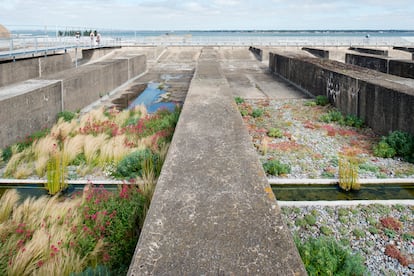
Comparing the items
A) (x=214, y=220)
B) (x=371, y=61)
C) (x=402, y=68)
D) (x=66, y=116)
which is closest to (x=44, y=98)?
(x=66, y=116)

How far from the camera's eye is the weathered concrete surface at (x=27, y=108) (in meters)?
9.34

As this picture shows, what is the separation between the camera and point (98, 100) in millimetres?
17062

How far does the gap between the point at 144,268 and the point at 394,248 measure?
3.57 metres

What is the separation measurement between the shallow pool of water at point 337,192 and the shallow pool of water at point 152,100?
7.98 metres

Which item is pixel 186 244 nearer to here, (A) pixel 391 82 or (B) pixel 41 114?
(B) pixel 41 114

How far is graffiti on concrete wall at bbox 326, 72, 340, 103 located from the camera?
1422 cm

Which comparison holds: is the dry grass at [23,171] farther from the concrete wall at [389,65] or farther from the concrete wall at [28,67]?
the concrete wall at [389,65]

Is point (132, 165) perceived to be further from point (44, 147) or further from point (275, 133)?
point (275, 133)

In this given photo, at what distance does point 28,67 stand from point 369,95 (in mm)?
16118

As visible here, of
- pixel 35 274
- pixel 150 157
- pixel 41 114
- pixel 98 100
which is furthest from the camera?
pixel 98 100

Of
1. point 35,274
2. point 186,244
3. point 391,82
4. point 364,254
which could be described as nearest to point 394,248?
point 364,254

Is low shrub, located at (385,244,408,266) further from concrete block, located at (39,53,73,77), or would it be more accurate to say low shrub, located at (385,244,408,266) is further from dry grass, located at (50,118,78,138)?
concrete block, located at (39,53,73,77)

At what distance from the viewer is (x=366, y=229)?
5621 mm

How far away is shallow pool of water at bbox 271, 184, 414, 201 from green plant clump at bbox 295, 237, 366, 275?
6.63ft
